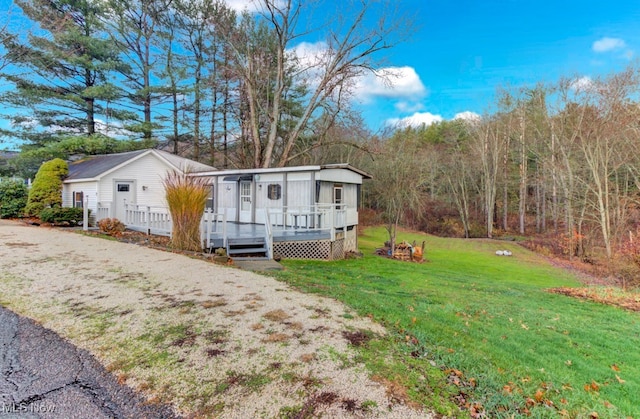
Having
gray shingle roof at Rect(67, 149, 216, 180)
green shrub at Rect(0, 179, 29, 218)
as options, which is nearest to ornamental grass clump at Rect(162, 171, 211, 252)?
gray shingle roof at Rect(67, 149, 216, 180)

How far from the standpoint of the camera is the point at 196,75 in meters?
23.6

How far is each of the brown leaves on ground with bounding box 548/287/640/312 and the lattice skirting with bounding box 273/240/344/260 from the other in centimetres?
680

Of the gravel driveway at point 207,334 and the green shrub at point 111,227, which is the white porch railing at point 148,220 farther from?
the gravel driveway at point 207,334

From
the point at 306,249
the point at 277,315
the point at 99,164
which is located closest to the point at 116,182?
the point at 99,164

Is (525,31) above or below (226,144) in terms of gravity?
above

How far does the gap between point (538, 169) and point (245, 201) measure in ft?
75.4

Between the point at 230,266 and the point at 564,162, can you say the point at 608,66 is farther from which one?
the point at 230,266

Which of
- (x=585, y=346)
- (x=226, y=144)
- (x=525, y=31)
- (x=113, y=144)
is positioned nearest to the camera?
(x=585, y=346)

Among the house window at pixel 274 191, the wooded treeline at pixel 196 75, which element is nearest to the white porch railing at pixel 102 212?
the house window at pixel 274 191

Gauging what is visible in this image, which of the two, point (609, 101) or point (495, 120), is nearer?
point (609, 101)

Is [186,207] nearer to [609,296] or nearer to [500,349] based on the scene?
[500,349]

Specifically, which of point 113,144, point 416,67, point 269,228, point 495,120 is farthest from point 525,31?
point 113,144

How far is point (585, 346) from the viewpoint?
4.45 m

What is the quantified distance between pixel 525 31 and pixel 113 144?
24494mm
